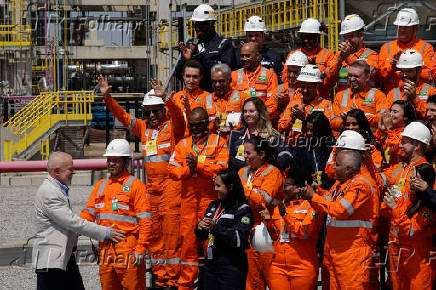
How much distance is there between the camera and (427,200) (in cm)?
646

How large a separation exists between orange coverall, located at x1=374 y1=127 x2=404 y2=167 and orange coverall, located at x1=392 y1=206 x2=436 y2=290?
3.00ft

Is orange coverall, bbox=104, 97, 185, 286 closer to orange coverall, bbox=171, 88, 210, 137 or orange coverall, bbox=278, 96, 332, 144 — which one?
orange coverall, bbox=171, 88, 210, 137

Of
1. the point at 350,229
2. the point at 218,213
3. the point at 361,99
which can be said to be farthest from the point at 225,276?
the point at 361,99

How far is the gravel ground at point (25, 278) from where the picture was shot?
9.10 meters

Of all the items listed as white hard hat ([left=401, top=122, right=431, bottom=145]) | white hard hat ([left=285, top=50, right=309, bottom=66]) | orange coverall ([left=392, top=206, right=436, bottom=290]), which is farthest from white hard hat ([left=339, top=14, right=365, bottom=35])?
orange coverall ([left=392, top=206, right=436, bottom=290])

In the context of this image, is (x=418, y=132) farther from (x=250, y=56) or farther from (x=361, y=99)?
(x=250, y=56)

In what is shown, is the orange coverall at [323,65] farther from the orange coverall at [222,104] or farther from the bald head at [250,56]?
the orange coverall at [222,104]

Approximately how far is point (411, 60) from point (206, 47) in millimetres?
2781

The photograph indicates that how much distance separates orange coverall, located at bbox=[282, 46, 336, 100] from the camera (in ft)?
29.0

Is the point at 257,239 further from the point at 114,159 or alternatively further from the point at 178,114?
the point at 178,114

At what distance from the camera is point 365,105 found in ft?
26.8

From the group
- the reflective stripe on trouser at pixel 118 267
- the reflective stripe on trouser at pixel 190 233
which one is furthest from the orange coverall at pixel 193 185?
the reflective stripe on trouser at pixel 118 267

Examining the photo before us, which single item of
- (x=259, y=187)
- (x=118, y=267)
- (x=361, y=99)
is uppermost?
(x=361, y=99)

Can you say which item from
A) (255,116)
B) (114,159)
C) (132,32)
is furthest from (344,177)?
(132,32)
